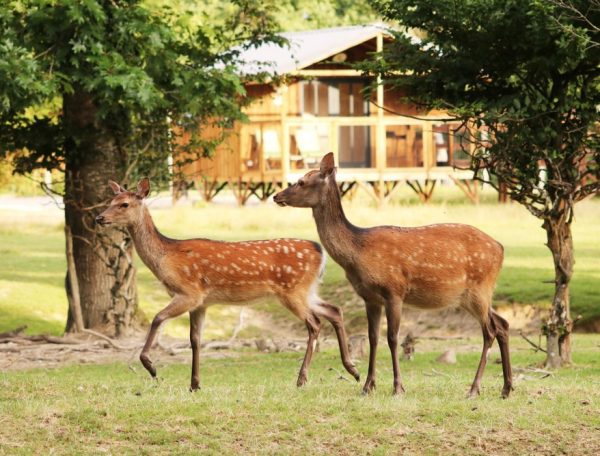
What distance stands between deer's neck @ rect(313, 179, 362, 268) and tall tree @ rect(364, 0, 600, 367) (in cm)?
397

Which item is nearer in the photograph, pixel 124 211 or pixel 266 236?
pixel 124 211

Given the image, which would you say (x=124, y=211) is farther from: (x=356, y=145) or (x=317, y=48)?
(x=356, y=145)

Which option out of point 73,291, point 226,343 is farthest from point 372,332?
point 73,291

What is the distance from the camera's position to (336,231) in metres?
10.5

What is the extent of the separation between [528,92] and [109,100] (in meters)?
5.59

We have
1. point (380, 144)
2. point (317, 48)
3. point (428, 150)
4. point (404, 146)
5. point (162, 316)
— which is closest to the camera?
point (162, 316)

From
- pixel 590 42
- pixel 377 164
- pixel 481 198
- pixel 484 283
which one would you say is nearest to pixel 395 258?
pixel 484 283

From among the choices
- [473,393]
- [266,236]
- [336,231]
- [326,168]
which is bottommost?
[266,236]

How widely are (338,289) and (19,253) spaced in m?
9.24

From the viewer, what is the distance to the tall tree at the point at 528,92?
14.5 metres

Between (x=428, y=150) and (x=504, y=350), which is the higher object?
(x=428, y=150)

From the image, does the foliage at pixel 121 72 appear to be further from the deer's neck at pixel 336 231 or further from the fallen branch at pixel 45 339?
the deer's neck at pixel 336 231

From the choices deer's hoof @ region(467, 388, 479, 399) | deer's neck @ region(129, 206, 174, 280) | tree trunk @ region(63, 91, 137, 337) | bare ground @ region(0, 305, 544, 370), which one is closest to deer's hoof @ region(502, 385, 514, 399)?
deer's hoof @ region(467, 388, 479, 399)

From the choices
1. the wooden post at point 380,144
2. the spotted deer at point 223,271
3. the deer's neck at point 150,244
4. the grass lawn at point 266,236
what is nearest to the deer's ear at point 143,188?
the spotted deer at point 223,271
